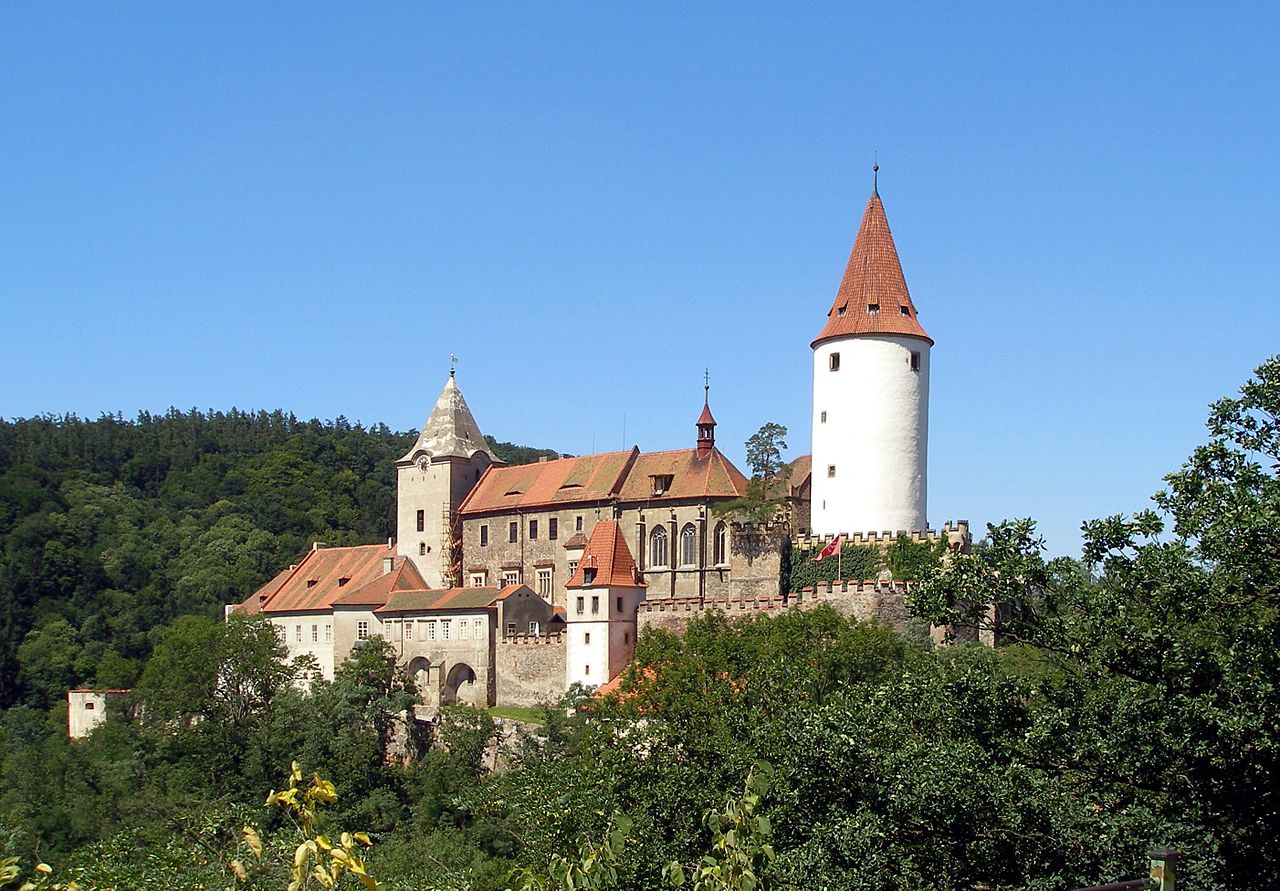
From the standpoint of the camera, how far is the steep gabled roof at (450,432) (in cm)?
6481

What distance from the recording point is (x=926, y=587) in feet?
66.0

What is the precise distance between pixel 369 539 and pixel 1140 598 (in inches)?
3668

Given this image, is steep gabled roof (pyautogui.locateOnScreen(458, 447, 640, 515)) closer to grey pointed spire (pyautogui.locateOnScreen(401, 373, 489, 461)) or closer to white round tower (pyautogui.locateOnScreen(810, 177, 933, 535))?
grey pointed spire (pyautogui.locateOnScreen(401, 373, 489, 461))

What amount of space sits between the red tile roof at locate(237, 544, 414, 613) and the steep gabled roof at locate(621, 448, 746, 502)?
12339mm

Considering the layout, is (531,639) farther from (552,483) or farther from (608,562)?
(552,483)

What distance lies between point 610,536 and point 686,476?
13.9 feet

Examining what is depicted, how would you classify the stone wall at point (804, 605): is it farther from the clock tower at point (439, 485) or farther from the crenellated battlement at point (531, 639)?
the clock tower at point (439, 485)

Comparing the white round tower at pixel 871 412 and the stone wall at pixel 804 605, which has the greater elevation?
the white round tower at pixel 871 412

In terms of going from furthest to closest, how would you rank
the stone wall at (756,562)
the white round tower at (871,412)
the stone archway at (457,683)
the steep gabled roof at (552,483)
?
the steep gabled roof at (552,483) < the stone archway at (457,683) < the stone wall at (756,562) < the white round tower at (871,412)

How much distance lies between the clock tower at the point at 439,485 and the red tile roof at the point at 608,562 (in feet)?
36.1

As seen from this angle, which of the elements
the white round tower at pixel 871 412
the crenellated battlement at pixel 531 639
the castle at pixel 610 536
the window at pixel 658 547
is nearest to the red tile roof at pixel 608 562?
the castle at pixel 610 536

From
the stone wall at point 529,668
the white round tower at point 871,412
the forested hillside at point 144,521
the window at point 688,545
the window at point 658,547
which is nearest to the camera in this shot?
the white round tower at point 871,412

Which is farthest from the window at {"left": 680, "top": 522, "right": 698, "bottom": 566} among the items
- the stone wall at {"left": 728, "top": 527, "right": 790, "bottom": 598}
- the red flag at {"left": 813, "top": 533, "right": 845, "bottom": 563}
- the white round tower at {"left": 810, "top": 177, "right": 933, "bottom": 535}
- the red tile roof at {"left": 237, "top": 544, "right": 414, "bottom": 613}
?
the red tile roof at {"left": 237, "top": 544, "right": 414, "bottom": 613}

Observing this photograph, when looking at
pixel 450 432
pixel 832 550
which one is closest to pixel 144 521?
pixel 450 432
